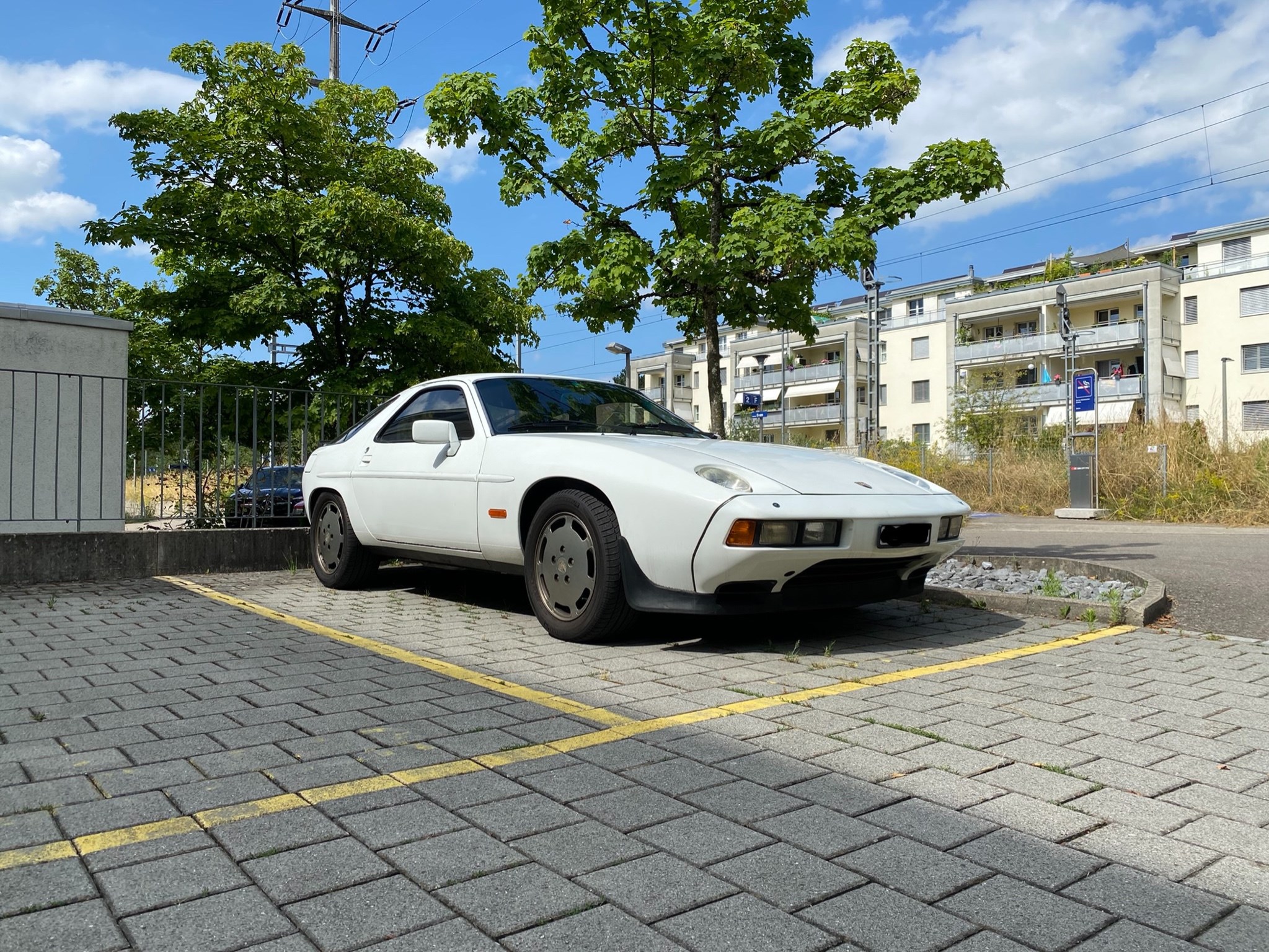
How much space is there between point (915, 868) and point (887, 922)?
0.93 feet

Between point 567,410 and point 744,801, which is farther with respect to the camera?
point 567,410

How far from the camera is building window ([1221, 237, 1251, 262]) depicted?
53094 mm

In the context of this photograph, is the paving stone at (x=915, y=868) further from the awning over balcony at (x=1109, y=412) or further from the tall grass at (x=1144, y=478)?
the awning over balcony at (x=1109, y=412)

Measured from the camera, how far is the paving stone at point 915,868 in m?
2.10

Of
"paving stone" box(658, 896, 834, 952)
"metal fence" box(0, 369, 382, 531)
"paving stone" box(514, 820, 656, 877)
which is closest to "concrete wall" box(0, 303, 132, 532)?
"metal fence" box(0, 369, 382, 531)

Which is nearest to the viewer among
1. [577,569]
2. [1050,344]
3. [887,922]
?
[887,922]

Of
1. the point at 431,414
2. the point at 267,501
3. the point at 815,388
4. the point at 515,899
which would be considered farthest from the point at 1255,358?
the point at 515,899

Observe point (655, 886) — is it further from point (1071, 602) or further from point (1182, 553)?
point (1182, 553)

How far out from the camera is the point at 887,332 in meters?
62.8

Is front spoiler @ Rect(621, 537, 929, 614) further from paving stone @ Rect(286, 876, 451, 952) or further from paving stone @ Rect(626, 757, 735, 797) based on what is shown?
paving stone @ Rect(286, 876, 451, 952)

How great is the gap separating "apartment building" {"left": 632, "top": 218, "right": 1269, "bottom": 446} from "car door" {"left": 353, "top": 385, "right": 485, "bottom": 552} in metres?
29.8

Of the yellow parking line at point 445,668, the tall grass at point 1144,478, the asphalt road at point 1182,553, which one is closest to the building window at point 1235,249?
the tall grass at point 1144,478

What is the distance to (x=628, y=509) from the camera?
4.72m

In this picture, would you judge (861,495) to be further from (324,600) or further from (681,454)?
(324,600)
